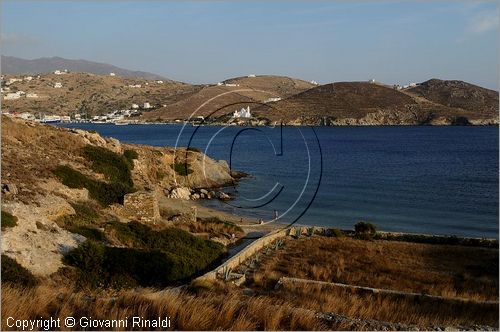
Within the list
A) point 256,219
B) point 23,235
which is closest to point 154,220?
point 23,235

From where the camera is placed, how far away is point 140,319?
666 cm

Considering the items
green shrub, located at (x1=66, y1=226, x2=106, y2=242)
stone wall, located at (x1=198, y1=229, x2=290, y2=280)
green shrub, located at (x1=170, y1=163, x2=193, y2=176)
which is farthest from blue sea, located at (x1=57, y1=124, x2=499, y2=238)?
green shrub, located at (x1=66, y1=226, x2=106, y2=242)

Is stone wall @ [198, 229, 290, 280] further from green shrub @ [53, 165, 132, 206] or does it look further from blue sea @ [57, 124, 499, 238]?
green shrub @ [53, 165, 132, 206]

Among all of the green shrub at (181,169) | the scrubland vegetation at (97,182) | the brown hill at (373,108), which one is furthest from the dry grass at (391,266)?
the brown hill at (373,108)

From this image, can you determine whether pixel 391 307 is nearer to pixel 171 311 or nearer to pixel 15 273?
pixel 171 311

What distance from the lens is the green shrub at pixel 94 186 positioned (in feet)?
77.5

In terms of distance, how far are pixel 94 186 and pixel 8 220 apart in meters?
9.92

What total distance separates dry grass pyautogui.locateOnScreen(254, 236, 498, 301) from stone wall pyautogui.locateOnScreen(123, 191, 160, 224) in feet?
19.9

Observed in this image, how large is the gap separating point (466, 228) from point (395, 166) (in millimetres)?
37600

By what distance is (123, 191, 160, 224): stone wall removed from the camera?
22.1 meters

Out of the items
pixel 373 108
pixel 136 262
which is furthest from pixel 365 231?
pixel 373 108

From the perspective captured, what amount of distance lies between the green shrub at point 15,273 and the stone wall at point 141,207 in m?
9.32

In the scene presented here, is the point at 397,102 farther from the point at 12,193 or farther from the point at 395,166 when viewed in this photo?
the point at 12,193

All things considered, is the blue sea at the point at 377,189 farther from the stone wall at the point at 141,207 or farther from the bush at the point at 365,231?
the stone wall at the point at 141,207
